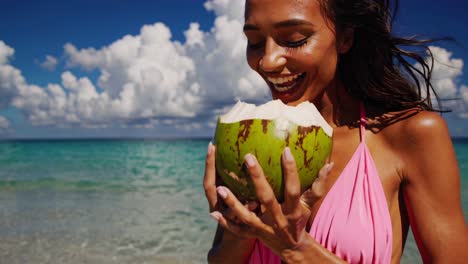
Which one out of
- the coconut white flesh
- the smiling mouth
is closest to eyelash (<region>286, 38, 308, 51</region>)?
the smiling mouth

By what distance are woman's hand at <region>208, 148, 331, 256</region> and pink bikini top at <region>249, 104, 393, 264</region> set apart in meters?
0.25

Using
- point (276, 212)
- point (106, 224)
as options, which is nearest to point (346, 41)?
point (276, 212)

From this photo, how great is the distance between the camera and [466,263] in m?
1.54

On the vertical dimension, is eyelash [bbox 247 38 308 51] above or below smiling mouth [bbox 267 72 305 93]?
above

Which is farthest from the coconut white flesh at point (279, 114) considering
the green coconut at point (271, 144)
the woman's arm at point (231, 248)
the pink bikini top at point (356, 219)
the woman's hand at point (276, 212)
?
the woman's arm at point (231, 248)

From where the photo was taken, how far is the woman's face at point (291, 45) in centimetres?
149

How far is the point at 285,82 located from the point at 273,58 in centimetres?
12

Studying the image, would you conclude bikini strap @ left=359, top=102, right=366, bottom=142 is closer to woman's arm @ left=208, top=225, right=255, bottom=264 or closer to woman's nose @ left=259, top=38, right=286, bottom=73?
woman's nose @ left=259, top=38, right=286, bottom=73

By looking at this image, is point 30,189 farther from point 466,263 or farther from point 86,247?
point 466,263

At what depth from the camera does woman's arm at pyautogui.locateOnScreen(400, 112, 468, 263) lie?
1.50 metres

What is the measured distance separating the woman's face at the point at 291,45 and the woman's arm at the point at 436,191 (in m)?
0.43

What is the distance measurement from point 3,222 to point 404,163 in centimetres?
710

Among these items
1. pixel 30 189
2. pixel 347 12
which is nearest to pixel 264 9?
pixel 347 12

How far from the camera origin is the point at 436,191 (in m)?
1.50
